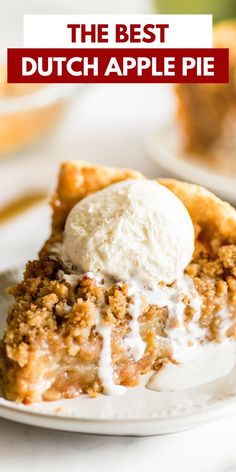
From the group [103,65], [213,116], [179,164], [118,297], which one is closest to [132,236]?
[118,297]

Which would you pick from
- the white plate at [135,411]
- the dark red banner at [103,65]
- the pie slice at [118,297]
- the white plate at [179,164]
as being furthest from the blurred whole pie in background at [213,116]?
the white plate at [135,411]

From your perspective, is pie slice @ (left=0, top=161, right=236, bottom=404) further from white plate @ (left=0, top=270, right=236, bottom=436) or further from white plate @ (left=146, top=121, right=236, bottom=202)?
white plate @ (left=146, top=121, right=236, bottom=202)

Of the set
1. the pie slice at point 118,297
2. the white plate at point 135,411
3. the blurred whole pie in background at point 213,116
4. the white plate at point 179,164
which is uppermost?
the blurred whole pie in background at point 213,116

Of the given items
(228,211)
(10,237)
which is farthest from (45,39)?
(228,211)

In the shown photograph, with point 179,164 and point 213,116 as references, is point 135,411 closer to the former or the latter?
point 179,164

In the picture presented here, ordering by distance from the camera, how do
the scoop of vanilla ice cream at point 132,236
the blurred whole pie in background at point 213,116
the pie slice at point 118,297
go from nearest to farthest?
1. the pie slice at point 118,297
2. the scoop of vanilla ice cream at point 132,236
3. the blurred whole pie in background at point 213,116

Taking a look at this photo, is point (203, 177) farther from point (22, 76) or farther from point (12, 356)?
point (12, 356)

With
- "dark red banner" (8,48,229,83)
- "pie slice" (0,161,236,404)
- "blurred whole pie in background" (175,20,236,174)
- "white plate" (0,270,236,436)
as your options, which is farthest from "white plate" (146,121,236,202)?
"white plate" (0,270,236,436)

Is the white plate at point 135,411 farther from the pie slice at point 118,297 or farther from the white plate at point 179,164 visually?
the white plate at point 179,164
